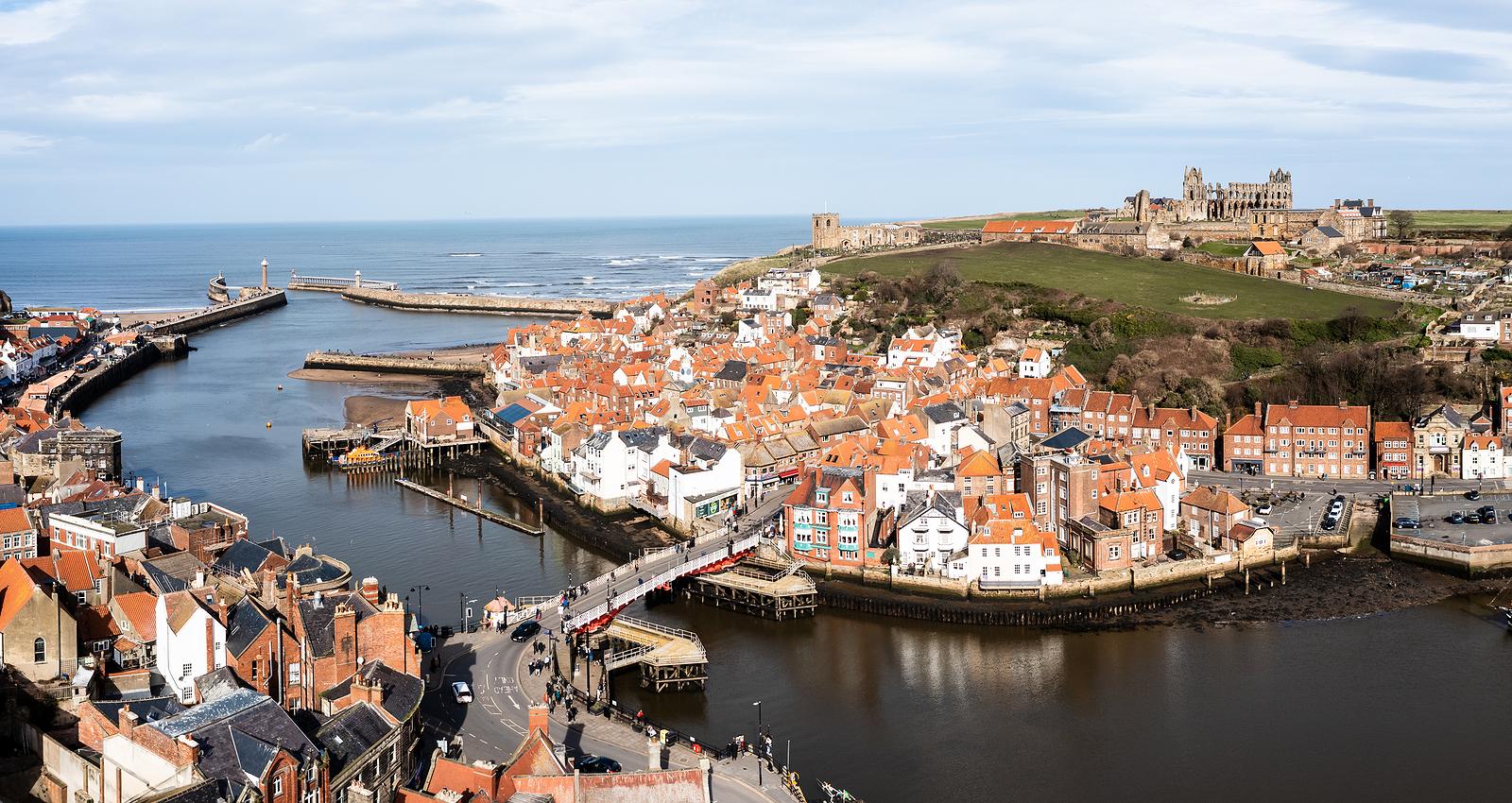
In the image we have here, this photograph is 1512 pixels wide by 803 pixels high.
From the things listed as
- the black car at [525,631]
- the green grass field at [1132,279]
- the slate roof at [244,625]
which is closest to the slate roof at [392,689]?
the slate roof at [244,625]

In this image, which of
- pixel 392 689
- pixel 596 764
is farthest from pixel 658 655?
pixel 392 689

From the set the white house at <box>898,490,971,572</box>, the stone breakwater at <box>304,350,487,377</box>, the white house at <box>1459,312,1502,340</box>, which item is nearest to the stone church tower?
the stone breakwater at <box>304,350,487,377</box>

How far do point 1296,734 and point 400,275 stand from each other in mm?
166129

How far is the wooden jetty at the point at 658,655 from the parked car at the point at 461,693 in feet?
15.2

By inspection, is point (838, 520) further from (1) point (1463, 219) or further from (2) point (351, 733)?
(1) point (1463, 219)

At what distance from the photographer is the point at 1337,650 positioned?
35.0 m

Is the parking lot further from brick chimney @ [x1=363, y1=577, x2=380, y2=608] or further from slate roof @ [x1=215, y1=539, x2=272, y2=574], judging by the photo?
slate roof @ [x1=215, y1=539, x2=272, y2=574]

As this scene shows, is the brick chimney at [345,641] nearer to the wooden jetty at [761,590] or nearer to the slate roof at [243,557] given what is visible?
the slate roof at [243,557]

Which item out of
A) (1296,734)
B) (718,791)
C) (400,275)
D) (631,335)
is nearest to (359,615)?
(718,791)

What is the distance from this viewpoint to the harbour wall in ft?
361

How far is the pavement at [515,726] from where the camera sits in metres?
25.6

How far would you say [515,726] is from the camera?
2722cm

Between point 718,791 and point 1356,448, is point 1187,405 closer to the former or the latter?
point 1356,448

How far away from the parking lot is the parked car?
31.0m
